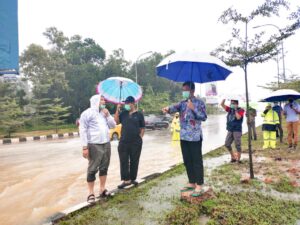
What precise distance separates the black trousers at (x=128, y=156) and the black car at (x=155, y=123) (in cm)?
2024

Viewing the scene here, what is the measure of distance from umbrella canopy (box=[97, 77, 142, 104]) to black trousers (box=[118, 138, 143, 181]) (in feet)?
2.73

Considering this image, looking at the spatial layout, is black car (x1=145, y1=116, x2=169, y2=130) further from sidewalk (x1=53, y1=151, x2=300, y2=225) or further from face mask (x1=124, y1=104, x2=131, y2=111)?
sidewalk (x1=53, y1=151, x2=300, y2=225)

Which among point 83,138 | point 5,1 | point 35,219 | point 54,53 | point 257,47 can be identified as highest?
point 54,53

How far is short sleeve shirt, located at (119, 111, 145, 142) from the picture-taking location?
551cm

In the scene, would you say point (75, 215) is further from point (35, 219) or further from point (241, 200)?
point (241, 200)

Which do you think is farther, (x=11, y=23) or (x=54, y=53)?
(x=54, y=53)

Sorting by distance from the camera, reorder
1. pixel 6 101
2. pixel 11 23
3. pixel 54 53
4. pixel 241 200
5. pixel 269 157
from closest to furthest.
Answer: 1. pixel 11 23
2. pixel 241 200
3. pixel 269 157
4. pixel 6 101
5. pixel 54 53

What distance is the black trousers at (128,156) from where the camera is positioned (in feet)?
18.0

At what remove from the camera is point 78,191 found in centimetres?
609

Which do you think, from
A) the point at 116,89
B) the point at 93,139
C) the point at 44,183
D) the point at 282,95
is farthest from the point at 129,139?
the point at 282,95

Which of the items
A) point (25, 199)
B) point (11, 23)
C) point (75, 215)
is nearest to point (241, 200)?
point (75, 215)

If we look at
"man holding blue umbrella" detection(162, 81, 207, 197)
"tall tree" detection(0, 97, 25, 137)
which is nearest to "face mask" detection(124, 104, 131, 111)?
"man holding blue umbrella" detection(162, 81, 207, 197)

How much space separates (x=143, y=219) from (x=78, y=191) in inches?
97.7

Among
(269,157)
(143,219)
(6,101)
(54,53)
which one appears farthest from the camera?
(54,53)
